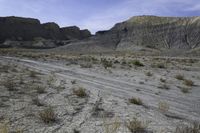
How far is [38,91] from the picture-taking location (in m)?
13.3

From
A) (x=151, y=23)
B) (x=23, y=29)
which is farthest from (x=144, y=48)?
(x=23, y=29)

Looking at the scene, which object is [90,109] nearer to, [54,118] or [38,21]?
[54,118]

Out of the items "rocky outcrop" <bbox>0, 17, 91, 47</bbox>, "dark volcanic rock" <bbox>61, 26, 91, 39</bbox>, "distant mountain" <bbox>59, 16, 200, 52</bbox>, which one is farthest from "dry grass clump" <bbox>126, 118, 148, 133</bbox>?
"dark volcanic rock" <bbox>61, 26, 91, 39</bbox>

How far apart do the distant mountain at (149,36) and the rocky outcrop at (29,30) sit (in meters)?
29.7

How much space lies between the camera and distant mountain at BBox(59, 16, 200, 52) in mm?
132000

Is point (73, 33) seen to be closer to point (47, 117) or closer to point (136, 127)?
point (47, 117)

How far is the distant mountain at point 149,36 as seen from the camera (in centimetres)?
13200

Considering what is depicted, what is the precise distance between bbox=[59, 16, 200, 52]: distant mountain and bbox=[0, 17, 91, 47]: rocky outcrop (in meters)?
29.7

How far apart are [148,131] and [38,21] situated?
170 m

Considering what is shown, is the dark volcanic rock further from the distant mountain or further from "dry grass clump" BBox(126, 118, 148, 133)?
"dry grass clump" BBox(126, 118, 148, 133)

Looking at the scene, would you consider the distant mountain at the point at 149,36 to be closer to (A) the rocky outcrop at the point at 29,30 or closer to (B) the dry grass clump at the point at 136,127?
(A) the rocky outcrop at the point at 29,30

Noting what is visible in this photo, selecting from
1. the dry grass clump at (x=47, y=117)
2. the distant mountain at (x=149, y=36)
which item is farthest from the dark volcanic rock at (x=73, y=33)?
the dry grass clump at (x=47, y=117)

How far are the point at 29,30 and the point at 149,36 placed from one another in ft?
185

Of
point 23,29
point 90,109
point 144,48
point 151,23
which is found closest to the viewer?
point 90,109
